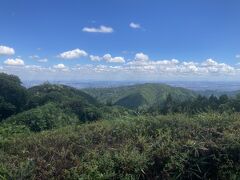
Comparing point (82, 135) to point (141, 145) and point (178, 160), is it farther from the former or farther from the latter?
point (178, 160)

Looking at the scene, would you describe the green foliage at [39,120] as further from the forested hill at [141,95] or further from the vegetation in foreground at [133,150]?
the forested hill at [141,95]

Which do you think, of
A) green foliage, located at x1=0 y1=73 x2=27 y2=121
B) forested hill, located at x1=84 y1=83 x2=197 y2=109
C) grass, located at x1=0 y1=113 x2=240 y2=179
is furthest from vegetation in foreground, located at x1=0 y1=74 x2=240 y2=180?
forested hill, located at x1=84 y1=83 x2=197 y2=109

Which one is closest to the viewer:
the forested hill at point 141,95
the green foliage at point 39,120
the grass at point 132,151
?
the grass at point 132,151

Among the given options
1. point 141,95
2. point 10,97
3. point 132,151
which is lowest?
point 141,95

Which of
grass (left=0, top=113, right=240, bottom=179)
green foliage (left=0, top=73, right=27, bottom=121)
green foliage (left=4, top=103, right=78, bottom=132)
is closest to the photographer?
grass (left=0, top=113, right=240, bottom=179)

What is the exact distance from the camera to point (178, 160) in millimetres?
5301

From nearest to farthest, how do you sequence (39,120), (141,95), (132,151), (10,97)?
1. (132,151)
2. (39,120)
3. (10,97)
4. (141,95)

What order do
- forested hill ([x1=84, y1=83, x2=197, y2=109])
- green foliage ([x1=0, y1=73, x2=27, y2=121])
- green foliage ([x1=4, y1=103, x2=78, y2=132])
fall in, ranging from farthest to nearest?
1. forested hill ([x1=84, y1=83, x2=197, y2=109])
2. green foliage ([x1=0, y1=73, x2=27, y2=121])
3. green foliage ([x1=4, y1=103, x2=78, y2=132])

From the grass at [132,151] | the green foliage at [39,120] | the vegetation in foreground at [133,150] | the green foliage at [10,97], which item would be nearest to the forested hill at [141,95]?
the green foliage at [10,97]

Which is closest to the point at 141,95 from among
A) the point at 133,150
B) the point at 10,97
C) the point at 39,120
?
the point at 10,97

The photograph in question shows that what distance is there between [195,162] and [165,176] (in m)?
0.52

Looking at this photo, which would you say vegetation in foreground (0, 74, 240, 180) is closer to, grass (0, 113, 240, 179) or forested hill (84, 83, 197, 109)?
grass (0, 113, 240, 179)

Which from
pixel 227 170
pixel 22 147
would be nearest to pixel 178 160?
pixel 227 170

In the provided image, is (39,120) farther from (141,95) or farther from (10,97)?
(141,95)
